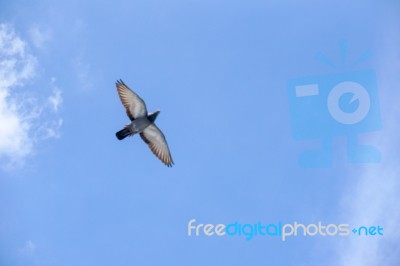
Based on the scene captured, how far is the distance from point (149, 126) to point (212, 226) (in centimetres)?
319

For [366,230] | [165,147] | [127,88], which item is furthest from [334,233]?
[127,88]

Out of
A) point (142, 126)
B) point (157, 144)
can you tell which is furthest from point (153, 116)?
point (157, 144)

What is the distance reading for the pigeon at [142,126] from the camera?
20766 mm

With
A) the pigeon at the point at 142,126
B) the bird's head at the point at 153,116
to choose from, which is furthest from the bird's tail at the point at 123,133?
the bird's head at the point at 153,116

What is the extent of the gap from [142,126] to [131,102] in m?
0.72

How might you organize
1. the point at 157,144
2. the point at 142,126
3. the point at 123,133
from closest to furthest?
the point at 123,133, the point at 142,126, the point at 157,144

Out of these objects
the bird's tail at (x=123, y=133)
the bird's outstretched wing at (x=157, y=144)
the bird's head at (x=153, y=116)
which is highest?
the bird's head at (x=153, y=116)

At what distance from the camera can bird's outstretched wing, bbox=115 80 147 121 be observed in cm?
2072

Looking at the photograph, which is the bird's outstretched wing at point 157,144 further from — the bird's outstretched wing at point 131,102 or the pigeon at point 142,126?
the bird's outstretched wing at point 131,102

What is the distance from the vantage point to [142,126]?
2111 cm

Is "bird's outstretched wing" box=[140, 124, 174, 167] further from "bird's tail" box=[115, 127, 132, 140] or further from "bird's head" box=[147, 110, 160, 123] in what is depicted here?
"bird's tail" box=[115, 127, 132, 140]

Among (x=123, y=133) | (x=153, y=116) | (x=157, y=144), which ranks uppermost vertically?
(x=153, y=116)

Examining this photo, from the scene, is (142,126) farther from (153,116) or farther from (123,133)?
(123,133)

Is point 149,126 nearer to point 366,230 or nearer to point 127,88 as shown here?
point 127,88
